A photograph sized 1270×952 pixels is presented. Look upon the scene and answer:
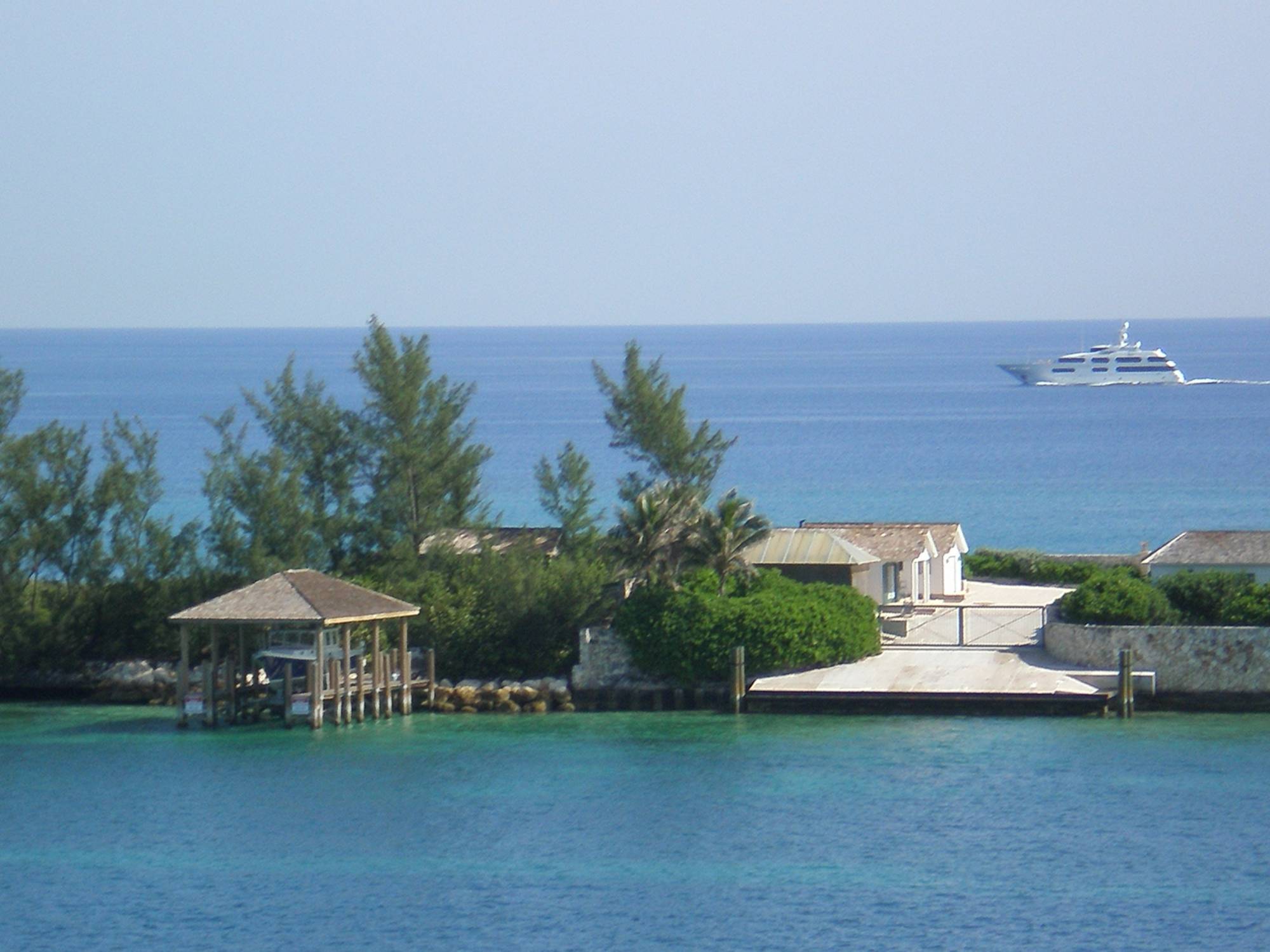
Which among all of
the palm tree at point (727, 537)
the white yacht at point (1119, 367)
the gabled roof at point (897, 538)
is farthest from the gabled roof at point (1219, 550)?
the white yacht at point (1119, 367)

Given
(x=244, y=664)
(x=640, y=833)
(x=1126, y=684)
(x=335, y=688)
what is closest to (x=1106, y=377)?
(x=1126, y=684)

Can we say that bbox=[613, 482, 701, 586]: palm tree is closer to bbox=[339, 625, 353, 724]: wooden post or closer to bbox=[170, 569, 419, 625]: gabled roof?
bbox=[170, 569, 419, 625]: gabled roof

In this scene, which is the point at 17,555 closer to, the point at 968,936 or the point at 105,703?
the point at 105,703

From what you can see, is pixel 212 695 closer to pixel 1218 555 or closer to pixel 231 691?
pixel 231 691

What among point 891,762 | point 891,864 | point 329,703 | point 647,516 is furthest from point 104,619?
point 891,864

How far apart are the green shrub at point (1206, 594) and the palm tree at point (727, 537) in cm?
931

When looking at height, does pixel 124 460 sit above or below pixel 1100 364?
below

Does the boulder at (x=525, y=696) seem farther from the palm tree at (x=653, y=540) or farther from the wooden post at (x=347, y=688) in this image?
the wooden post at (x=347, y=688)

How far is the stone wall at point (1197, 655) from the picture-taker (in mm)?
40125

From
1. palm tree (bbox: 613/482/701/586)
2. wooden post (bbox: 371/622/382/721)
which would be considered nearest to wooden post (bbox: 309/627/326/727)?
wooden post (bbox: 371/622/382/721)

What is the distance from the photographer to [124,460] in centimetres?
4747

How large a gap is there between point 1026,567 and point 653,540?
52.4 ft

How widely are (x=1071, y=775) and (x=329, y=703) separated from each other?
53.3ft

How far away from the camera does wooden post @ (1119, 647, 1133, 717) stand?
39656 mm
